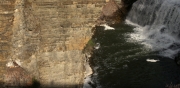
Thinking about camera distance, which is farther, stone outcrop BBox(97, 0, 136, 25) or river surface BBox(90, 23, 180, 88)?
stone outcrop BBox(97, 0, 136, 25)

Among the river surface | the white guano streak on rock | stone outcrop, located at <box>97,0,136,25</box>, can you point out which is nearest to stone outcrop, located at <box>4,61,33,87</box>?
the white guano streak on rock

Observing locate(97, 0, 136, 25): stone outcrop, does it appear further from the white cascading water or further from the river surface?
the river surface

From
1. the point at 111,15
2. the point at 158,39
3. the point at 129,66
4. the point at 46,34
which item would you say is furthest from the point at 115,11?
the point at 46,34

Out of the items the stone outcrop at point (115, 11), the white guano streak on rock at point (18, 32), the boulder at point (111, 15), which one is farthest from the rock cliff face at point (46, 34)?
the stone outcrop at point (115, 11)

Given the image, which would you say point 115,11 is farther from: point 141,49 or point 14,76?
point 14,76

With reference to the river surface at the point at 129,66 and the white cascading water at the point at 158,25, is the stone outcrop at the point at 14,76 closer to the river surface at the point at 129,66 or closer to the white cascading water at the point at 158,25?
the river surface at the point at 129,66

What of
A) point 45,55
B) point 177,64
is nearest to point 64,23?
point 45,55

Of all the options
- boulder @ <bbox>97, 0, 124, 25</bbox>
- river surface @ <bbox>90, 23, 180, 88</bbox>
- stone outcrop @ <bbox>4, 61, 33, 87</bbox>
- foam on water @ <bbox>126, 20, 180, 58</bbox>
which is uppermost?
stone outcrop @ <bbox>4, 61, 33, 87</bbox>

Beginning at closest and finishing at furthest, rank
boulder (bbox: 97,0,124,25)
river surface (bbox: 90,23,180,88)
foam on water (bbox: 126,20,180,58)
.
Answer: river surface (bbox: 90,23,180,88), foam on water (bbox: 126,20,180,58), boulder (bbox: 97,0,124,25)
